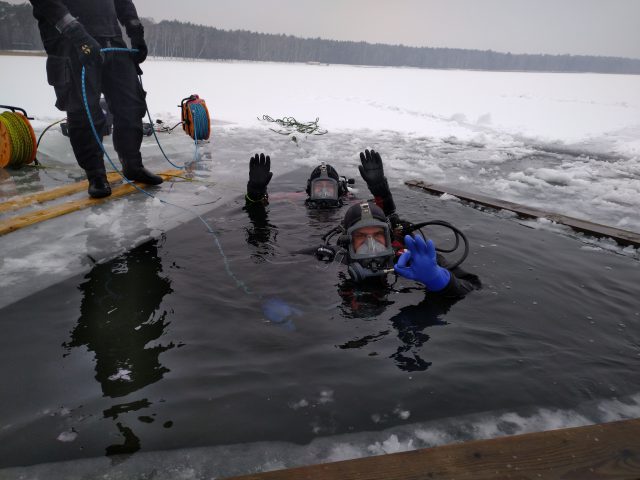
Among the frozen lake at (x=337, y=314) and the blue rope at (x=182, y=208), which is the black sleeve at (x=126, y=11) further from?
the frozen lake at (x=337, y=314)

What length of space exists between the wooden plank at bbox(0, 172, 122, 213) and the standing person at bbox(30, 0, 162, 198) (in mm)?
429

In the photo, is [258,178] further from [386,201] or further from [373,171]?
[386,201]

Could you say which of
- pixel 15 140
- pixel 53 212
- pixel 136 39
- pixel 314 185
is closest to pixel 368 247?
pixel 314 185

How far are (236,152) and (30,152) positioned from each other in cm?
358

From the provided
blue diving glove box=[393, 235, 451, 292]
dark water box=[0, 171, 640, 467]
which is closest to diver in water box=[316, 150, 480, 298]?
blue diving glove box=[393, 235, 451, 292]

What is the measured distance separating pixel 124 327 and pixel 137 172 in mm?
3465

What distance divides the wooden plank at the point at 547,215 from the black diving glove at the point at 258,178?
242cm

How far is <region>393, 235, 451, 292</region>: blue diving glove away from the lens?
9.71 ft

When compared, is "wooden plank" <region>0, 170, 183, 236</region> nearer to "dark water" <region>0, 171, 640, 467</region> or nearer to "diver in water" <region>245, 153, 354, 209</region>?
"dark water" <region>0, 171, 640, 467</region>

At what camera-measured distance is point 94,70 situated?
467 centimetres

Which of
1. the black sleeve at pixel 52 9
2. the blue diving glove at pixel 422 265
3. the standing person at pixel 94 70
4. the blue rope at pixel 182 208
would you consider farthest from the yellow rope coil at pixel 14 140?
the blue diving glove at pixel 422 265

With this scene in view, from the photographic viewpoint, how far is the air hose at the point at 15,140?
597cm

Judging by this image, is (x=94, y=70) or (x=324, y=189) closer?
(x=94, y=70)

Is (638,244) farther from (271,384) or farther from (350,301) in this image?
(271,384)
